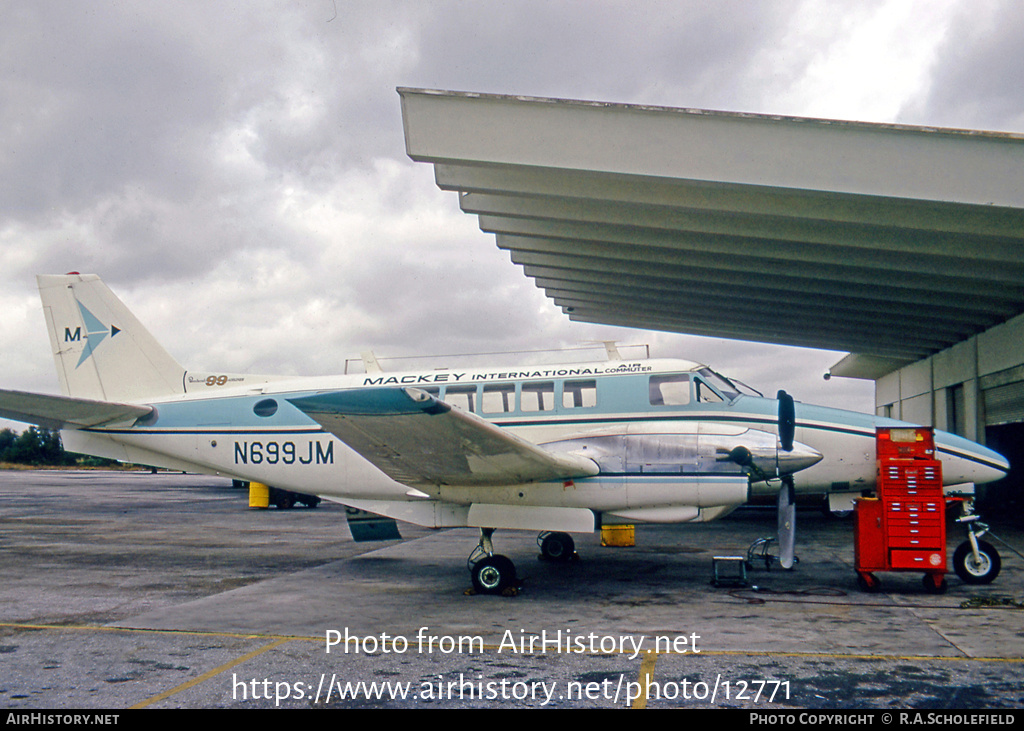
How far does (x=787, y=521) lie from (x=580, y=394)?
3.42 meters

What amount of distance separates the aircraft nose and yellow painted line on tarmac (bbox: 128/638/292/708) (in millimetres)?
6231

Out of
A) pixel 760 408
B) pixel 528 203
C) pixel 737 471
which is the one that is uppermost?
pixel 528 203

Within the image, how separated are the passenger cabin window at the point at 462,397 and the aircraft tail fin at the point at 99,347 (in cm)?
583

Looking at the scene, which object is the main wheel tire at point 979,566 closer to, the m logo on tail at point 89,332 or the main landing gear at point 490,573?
the main landing gear at point 490,573

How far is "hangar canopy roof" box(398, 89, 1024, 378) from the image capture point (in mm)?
10750

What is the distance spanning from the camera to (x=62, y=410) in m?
12.4

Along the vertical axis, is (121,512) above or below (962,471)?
below

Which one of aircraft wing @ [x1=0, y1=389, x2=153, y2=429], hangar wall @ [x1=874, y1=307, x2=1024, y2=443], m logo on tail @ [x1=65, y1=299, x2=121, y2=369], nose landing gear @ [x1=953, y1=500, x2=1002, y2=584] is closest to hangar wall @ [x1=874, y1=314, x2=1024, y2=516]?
hangar wall @ [x1=874, y1=307, x2=1024, y2=443]

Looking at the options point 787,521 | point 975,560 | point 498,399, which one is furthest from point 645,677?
point 975,560

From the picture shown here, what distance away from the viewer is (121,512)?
889 inches

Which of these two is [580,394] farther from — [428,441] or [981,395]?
[981,395]
